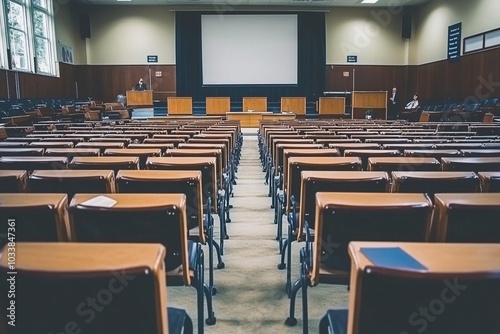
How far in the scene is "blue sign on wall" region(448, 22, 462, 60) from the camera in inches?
591

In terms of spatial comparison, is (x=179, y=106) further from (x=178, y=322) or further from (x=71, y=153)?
(x=178, y=322)

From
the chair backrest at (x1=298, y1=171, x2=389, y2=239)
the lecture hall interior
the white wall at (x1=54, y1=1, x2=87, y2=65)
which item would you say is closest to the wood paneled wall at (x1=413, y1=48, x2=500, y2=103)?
the lecture hall interior

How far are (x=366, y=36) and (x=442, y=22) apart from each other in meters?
3.46

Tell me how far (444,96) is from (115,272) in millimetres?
17710

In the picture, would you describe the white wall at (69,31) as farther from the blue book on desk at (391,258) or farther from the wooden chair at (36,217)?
the blue book on desk at (391,258)

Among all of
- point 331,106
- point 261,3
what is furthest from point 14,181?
point 261,3

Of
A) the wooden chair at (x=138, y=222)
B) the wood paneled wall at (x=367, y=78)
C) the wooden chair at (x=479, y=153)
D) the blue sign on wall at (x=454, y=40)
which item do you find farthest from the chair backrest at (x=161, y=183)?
the wood paneled wall at (x=367, y=78)

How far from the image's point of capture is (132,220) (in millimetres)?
1696

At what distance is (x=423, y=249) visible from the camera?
1.14 m

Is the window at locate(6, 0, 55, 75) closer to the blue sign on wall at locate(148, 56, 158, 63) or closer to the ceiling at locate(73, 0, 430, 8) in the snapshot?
the ceiling at locate(73, 0, 430, 8)

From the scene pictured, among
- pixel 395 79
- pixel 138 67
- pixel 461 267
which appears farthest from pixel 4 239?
pixel 395 79

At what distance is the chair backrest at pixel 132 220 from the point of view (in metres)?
1.65

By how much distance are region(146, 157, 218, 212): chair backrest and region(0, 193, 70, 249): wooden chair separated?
1084 mm

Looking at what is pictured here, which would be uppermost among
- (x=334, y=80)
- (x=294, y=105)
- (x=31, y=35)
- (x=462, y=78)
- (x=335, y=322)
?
(x=31, y=35)
